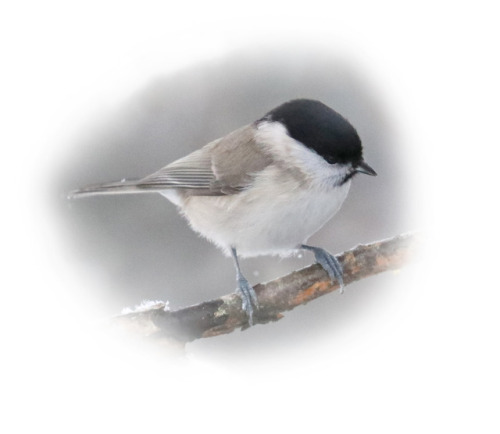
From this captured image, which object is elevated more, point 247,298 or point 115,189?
point 115,189

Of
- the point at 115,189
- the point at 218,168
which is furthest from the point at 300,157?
the point at 115,189

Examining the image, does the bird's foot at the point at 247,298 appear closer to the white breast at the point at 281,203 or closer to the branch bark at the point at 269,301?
the branch bark at the point at 269,301

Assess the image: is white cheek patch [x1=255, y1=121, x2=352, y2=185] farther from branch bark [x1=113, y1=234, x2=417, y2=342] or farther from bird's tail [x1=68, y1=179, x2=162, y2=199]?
bird's tail [x1=68, y1=179, x2=162, y2=199]

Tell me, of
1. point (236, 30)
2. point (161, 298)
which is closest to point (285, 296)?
point (161, 298)

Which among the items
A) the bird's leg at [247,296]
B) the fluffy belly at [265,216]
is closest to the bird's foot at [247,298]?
the bird's leg at [247,296]

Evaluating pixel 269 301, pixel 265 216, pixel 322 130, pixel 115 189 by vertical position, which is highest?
pixel 322 130

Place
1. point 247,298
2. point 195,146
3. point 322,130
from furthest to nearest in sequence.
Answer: point 195,146 → point 247,298 → point 322,130

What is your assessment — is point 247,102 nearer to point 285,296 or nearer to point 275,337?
point 285,296

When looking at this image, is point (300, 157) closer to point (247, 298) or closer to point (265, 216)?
point (265, 216)
